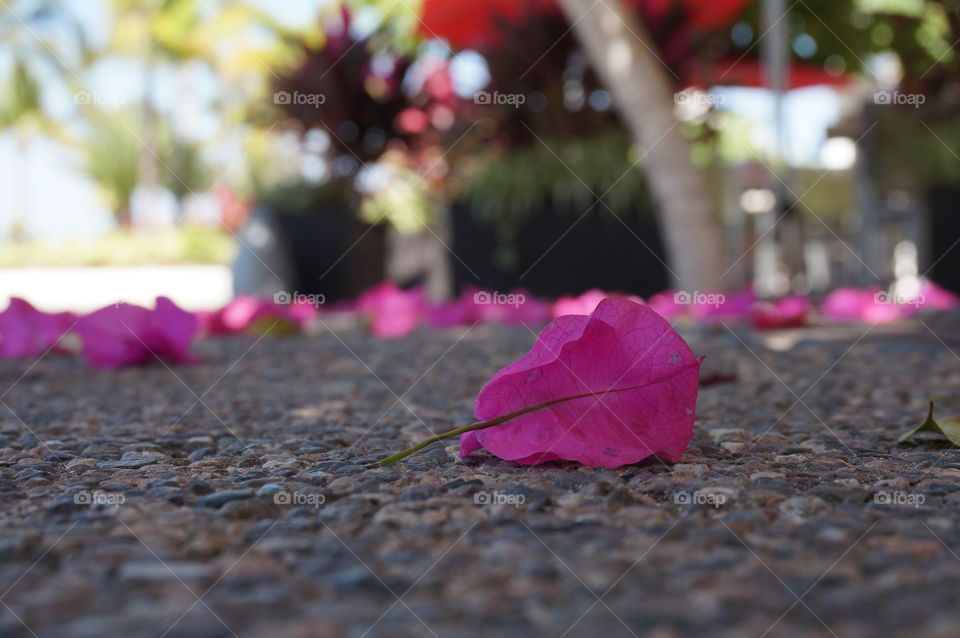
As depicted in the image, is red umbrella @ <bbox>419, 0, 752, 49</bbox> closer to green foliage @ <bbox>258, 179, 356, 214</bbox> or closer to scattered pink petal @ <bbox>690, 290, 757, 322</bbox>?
green foliage @ <bbox>258, 179, 356, 214</bbox>

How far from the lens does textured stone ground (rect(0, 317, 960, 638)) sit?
61cm

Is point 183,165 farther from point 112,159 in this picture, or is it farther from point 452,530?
point 452,530

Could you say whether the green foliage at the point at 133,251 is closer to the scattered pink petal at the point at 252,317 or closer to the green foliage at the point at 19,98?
the green foliage at the point at 19,98

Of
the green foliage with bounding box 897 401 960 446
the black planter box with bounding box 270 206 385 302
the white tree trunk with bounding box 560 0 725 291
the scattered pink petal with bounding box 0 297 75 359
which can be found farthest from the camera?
the black planter box with bounding box 270 206 385 302

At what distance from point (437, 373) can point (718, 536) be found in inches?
55.6

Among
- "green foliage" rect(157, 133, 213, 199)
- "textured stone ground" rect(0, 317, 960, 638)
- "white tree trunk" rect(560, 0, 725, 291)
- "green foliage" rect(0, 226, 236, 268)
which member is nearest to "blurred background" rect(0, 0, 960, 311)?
"white tree trunk" rect(560, 0, 725, 291)

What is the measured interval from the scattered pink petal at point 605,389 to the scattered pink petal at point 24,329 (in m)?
1.51

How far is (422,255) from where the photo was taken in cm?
536

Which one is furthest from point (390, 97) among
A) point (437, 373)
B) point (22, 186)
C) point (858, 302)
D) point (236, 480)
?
point (22, 186)

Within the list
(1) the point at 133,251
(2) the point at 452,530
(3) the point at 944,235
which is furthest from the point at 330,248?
(1) the point at 133,251

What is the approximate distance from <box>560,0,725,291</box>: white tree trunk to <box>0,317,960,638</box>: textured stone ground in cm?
215

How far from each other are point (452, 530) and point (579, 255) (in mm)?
3543

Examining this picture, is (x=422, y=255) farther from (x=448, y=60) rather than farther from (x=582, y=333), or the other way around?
(x=582, y=333)

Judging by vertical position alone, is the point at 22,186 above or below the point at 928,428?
above
